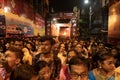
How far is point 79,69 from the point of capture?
12.8 feet

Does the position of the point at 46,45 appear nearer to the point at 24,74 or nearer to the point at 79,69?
the point at 79,69

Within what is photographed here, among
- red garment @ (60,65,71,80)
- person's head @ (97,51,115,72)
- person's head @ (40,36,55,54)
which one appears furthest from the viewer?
person's head @ (40,36,55,54)

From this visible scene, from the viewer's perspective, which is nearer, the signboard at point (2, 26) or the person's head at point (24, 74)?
the person's head at point (24, 74)

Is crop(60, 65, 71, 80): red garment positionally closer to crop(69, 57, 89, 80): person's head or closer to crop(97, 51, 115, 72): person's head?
crop(97, 51, 115, 72): person's head

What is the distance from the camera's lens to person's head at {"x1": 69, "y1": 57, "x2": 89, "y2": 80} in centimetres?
385

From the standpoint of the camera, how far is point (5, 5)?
1540 cm

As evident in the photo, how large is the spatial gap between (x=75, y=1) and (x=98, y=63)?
44.4m

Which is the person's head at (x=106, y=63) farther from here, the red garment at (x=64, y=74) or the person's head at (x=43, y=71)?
the red garment at (x=64, y=74)

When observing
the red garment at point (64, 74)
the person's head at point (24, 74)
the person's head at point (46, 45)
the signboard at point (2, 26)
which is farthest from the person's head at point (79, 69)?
the signboard at point (2, 26)

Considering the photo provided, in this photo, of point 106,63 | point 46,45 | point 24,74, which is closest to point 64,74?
point 46,45

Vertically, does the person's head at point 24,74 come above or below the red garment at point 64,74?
above

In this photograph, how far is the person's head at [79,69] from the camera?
12.6ft

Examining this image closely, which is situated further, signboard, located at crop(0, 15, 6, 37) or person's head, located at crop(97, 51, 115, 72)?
signboard, located at crop(0, 15, 6, 37)

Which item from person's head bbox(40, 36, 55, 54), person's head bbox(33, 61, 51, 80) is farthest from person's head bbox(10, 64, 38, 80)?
person's head bbox(40, 36, 55, 54)
